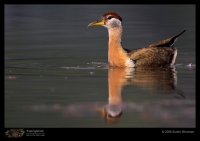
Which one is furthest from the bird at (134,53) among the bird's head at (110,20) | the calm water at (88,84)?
the calm water at (88,84)

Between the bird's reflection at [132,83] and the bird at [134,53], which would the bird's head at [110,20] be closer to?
the bird at [134,53]

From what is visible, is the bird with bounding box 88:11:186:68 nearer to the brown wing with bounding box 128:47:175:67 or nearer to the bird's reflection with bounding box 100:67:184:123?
the brown wing with bounding box 128:47:175:67

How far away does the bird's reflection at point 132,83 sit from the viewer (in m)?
11.4

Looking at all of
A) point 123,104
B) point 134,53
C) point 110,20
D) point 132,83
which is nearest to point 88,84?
point 132,83

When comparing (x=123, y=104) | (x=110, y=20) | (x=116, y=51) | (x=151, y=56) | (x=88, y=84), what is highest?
(x=110, y=20)

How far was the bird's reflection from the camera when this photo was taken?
11445 millimetres

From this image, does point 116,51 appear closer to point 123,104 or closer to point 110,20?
point 110,20

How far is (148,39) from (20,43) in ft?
14.4

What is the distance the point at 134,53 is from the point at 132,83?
274 centimetres

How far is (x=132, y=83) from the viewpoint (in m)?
13.7

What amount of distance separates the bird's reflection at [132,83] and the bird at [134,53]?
347mm

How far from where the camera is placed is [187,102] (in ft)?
39.1

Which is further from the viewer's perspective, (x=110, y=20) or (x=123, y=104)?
(x=110, y=20)
